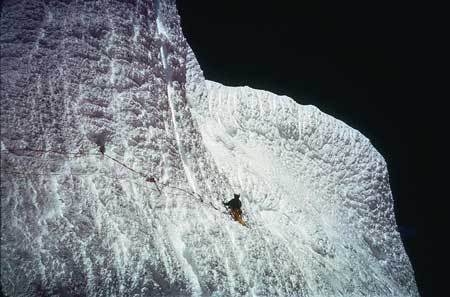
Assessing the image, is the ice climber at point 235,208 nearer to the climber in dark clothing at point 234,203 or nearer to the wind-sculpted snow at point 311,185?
the climber in dark clothing at point 234,203

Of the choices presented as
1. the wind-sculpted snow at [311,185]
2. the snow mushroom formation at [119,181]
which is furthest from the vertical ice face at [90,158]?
the wind-sculpted snow at [311,185]

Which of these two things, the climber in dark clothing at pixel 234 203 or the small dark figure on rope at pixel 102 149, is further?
the climber in dark clothing at pixel 234 203

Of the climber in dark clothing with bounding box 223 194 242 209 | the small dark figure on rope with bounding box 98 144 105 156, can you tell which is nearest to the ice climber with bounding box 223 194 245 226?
the climber in dark clothing with bounding box 223 194 242 209

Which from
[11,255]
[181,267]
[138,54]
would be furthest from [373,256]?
[11,255]

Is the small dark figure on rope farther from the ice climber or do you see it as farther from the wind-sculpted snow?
the wind-sculpted snow

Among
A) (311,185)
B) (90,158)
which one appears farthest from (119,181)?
(311,185)

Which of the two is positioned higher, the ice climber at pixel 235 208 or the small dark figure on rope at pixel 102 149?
the small dark figure on rope at pixel 102 149

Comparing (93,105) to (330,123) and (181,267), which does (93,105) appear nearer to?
(181,267)
